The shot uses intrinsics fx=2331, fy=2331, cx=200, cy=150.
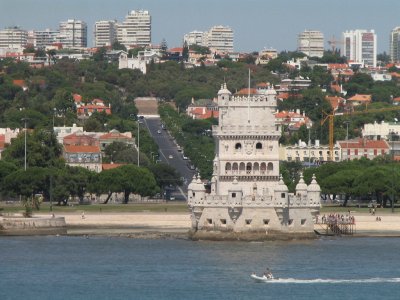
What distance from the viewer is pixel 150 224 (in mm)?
146875

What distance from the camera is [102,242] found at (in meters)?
132

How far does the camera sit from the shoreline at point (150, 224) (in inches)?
5443

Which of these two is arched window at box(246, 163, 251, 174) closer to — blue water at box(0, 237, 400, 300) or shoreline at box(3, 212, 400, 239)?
shoreline at box(3, 212, 400, 239)

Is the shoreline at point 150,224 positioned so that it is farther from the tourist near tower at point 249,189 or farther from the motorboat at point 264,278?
the motorboat at point 264,278

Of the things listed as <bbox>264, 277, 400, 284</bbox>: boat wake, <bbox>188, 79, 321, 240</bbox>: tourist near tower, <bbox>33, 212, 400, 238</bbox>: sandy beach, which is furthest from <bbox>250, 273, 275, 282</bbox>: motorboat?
<bbox>33, 212, 400, 238</bbox>: sandy beach

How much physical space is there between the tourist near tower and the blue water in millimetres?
1460

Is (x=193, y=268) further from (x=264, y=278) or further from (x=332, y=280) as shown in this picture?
(x=332, y=280)

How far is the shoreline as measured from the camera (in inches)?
5443

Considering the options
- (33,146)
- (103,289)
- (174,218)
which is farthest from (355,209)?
(103,289)

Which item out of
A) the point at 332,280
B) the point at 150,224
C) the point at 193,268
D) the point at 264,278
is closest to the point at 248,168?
the point at 150,224

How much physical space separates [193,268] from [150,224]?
101 feet

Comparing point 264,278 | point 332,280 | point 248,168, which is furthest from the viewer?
point 248,168

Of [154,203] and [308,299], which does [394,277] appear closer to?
[308,299]

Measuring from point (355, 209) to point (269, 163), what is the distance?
30.8 meters
